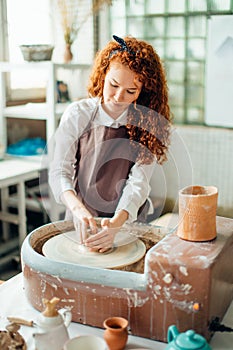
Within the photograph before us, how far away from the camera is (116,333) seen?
40.7 inches

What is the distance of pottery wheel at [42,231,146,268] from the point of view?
1.28m

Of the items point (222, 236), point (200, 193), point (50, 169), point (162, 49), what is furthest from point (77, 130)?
point (162, 49)

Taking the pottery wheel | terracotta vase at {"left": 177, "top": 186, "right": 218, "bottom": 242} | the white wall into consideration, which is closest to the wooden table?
the white wall

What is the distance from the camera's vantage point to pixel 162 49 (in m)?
3.05

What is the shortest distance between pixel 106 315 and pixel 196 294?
0.24 metres

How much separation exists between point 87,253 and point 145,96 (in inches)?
18.4

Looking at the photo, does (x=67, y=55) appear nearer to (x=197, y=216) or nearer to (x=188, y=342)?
(x=197, y=216)

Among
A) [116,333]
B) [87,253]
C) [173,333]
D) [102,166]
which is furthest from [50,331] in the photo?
[102,166]

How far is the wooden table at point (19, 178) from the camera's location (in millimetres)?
2660

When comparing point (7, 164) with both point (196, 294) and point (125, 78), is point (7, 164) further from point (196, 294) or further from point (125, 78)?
point (196, 294)

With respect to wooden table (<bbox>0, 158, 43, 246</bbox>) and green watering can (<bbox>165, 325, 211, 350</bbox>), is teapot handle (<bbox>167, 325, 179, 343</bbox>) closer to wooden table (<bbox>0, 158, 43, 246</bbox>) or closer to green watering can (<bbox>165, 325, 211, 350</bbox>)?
green watering can (<bbox>165, 325, 211, 350</bbox>)

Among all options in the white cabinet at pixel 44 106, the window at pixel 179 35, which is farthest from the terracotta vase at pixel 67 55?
the window at pixel 179 35

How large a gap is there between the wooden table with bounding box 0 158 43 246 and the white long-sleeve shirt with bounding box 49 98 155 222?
4.31ft

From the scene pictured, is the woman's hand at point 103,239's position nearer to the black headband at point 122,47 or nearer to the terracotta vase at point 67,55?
the black headband at point 122,47
